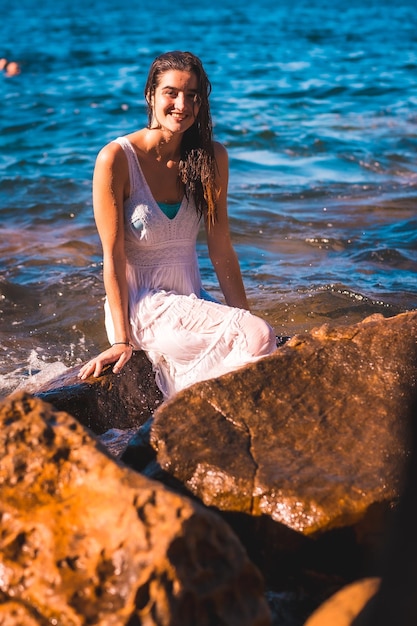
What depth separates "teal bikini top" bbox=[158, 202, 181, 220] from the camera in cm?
485

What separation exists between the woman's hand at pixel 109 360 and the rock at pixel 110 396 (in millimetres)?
34

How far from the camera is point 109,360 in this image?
14.8 ft

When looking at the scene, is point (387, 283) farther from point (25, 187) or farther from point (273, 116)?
point (273, 116)

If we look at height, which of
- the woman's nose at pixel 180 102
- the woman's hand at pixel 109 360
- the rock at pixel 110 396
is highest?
the woman's nose at pixel 180 102

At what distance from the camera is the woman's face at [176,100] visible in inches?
182

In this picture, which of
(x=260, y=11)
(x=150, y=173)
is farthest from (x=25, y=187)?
(x=260, y=11)

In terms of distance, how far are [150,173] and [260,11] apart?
33816mm

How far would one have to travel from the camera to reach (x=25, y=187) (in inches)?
436

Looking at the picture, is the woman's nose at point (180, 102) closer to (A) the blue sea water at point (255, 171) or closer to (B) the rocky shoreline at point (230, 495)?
(B) the rocky shoreline at point (230, 495)

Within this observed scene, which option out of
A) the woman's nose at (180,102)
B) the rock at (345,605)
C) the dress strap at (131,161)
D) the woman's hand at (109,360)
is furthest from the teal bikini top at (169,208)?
the rock at (345,605)

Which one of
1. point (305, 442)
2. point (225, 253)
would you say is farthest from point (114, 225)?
point (305, 442)

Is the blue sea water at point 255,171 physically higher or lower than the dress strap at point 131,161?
lower

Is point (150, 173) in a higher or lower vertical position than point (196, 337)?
higher

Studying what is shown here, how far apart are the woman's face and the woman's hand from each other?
3.87 ft
